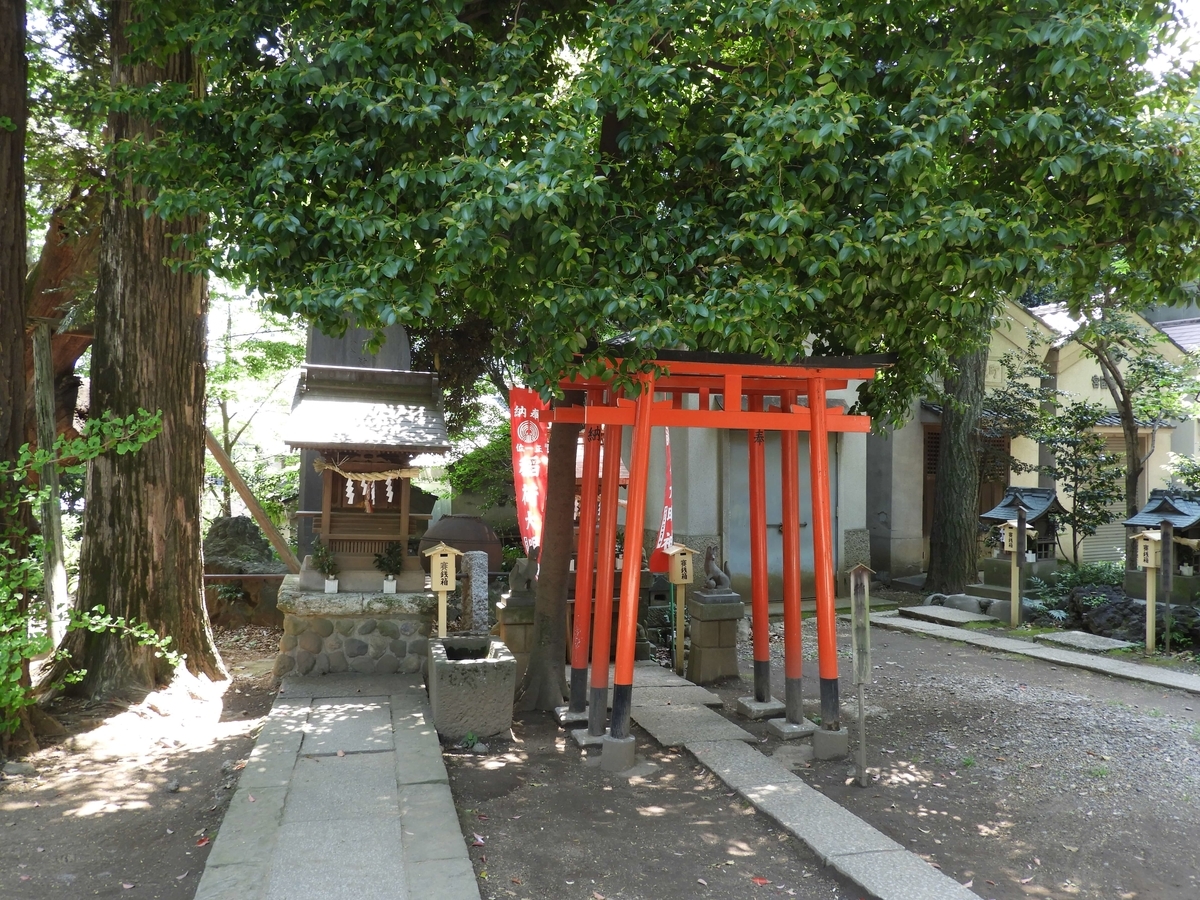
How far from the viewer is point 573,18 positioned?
7.23m

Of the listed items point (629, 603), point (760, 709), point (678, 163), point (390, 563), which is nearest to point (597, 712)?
point (629, 603)

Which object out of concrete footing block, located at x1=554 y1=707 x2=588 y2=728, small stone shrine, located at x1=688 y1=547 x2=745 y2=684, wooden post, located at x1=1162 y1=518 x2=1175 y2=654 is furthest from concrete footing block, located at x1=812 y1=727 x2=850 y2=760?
wooden post, located at x1=1162 y1=518 x2=1175 y2=654

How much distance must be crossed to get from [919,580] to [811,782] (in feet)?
39.5

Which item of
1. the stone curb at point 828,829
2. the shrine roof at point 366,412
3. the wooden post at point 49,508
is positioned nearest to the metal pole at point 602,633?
the stone curb at point 828,829

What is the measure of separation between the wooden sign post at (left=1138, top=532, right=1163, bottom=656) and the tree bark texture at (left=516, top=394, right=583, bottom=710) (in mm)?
7588

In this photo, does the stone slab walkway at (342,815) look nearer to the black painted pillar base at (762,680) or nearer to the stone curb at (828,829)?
the stone curb at (828,829)

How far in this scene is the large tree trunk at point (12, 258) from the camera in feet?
21.8

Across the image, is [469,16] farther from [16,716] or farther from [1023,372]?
[1023,372]

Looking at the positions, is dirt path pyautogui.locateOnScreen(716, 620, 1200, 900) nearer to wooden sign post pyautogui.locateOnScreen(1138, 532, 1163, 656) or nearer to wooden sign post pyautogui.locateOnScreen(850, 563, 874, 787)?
wooden sign post pyautogui.locateOnScreen(850, 563, 874, 787)

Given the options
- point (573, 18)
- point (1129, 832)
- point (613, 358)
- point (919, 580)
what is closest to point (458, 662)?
point (613, 358)

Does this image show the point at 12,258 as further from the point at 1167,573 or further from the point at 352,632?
the point at 1167,573

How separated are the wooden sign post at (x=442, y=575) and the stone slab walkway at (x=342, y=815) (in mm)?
809

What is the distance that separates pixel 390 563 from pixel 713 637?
11.8 ft

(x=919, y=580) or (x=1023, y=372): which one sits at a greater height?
(x=1023, y=372)
